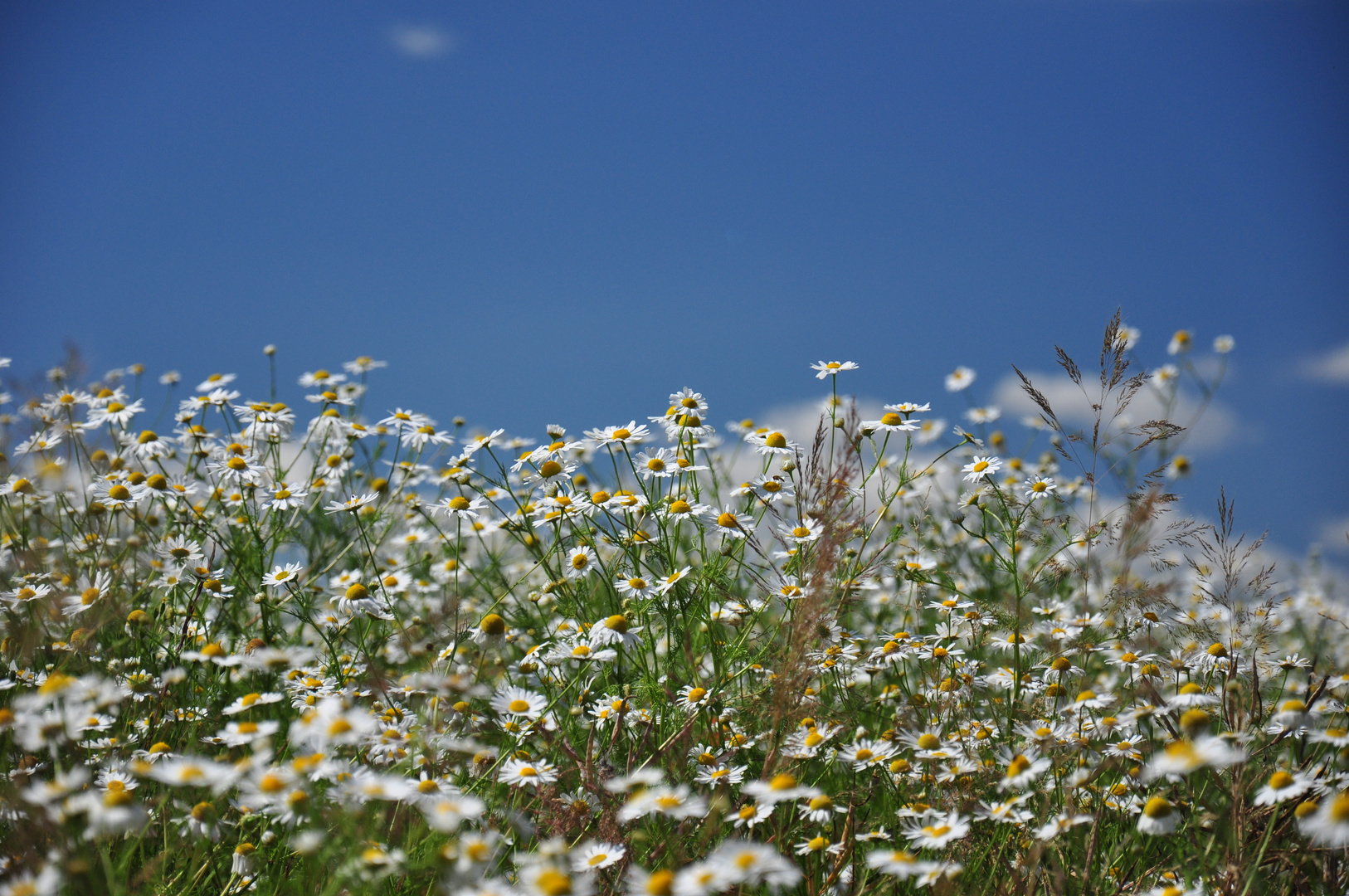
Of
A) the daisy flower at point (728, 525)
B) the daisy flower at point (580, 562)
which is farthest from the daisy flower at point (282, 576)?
the daisy flower at point (728, 525)

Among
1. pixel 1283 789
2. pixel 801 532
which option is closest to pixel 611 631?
pixel 801 532

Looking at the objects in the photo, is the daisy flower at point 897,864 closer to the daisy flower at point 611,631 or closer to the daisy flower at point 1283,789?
the daisy flower at point 1283,789

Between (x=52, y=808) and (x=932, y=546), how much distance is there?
425 cm

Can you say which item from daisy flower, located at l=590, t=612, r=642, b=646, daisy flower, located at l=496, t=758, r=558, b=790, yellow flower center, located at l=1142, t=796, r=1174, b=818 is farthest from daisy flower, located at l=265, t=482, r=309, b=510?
yellow flower center, located at l=1142, t=796, r=1174, b=818

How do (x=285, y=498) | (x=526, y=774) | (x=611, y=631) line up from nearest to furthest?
(x=526, y=774)
(x=611, y=631)
(x=285, y=498)

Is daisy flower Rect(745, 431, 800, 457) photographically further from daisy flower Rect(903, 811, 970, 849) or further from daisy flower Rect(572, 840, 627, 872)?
daisy flower Rect(572, 840, 627, 872)

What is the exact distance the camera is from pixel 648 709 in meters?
2.81

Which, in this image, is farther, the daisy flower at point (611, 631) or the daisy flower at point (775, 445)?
the daisy flower at point (775, 445)

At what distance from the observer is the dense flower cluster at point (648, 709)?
181cm

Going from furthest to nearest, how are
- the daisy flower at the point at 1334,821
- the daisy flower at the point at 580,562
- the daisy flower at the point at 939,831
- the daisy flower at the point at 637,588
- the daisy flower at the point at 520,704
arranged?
the daisy flower at the point at 580,562 < the daisy flower at the point at 637,588 < the daisy flower at the point at 520,704 < the daisy flower at the point at 939,831 < the daisy flower at the point at 1334,821

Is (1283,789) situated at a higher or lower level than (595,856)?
Answer: higher

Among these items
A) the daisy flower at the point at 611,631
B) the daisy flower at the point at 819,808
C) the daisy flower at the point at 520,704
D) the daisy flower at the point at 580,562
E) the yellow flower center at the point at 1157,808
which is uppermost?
the daisy flower at the point at 580,562

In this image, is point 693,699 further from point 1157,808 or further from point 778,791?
point 1157,808

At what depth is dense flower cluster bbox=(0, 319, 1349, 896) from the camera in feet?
5.94
